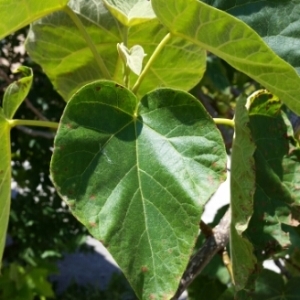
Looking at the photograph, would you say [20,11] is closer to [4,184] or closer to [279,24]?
[4,184]

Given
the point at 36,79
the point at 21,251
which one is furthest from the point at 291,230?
the point at 21,251

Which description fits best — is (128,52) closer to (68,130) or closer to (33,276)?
(68,130)

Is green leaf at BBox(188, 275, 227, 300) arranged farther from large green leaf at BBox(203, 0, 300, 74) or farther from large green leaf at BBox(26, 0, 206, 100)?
large green leaf at BBox(203, 0, 300, 74)

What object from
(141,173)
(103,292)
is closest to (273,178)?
(141,173)

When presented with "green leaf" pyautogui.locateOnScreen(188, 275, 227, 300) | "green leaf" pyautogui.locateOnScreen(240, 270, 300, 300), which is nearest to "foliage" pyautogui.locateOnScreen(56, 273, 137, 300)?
"green leaf" pyautogui.locateOnScreen(188, 275, 227, 300)

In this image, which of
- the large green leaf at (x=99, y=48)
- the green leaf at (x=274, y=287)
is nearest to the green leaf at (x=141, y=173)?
the large green leaf at (x=99, y=48)

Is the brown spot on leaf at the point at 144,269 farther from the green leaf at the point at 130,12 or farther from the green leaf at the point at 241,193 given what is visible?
the green leaf at the point at 130,12
